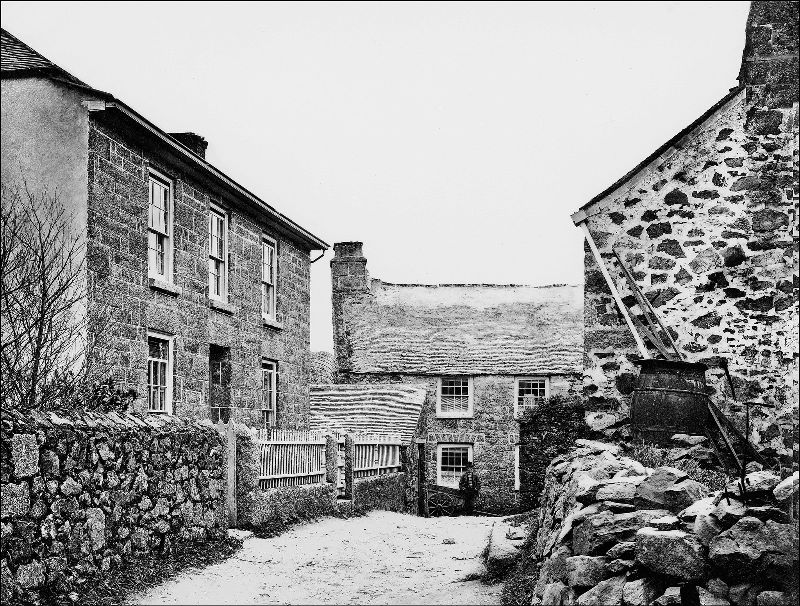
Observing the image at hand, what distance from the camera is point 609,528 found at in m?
7.01

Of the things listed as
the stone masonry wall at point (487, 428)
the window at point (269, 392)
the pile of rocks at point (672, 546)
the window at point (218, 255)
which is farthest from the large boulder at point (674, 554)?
the stone masonry wall at point (487, 428)

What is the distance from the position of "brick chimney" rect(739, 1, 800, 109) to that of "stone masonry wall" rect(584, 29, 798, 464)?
1.0 inches

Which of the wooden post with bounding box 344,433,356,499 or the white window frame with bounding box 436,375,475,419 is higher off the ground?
the white window frame with bounding box 436,375,475,419

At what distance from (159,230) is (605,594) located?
11858mm

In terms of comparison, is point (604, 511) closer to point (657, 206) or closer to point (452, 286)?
point (657, 206)

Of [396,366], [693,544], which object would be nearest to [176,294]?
[693,544]

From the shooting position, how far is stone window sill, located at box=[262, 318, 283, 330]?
21.3 m

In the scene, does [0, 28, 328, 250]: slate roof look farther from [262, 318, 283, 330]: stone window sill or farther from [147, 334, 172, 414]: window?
[262, 318, 283, 330]: stone window sill

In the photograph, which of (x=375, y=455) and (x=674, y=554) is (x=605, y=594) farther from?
(x=375, y=455)

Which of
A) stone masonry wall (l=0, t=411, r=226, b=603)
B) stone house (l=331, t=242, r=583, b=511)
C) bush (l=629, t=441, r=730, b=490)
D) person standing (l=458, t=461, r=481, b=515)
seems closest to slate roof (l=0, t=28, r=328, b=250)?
stone masonry wall (l=0, t=411, r=226, b=603)

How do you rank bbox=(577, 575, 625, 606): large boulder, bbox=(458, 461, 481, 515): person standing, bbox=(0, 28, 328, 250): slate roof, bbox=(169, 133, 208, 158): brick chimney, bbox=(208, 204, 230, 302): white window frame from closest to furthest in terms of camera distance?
bbox=(577, 575, 625, 606): large boulder
bbox=(0, 28, 328, 250): slate roof
bbox=(208, 204, 230, 302): white window frame
bbox=(169, 133, 208, 158): brick chimney
bbox=(458, 461, 481, 515): person standing

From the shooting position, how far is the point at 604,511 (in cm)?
736

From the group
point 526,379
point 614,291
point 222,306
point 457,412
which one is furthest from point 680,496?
point 526,379

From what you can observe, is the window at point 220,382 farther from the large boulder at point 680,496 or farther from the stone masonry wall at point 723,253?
the large boulder at point 680,496
